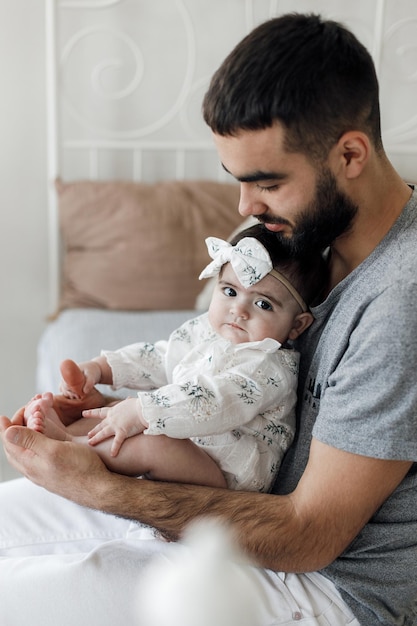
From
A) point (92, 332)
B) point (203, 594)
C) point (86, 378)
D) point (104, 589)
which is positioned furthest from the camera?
point (92, 332)

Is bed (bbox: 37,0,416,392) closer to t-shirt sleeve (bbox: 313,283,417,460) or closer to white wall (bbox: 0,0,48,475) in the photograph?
white wall (bbox: 0,0,48,475)

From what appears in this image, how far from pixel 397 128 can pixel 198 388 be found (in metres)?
1.77

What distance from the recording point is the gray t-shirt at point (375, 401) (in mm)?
1069

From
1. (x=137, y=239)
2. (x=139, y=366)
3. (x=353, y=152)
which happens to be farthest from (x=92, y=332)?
(x=353, y=152)

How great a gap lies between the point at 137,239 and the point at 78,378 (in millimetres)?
1048

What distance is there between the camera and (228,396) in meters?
1.23

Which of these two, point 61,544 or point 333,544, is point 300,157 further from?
point 61,544

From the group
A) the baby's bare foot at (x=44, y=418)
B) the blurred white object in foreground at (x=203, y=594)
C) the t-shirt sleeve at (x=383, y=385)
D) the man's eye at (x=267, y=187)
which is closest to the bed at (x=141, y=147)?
the baby's bare foot at (x=44, y=418)

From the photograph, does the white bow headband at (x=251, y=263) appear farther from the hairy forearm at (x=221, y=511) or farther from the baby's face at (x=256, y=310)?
the hairy forearm at (x=221, y=511)

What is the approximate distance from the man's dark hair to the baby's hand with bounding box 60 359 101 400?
0.50 meters

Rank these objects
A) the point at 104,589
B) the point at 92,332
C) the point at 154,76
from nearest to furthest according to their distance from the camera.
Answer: the point at 104,589 → the point at 92,332 → the point at 154,76

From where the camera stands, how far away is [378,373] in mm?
1076

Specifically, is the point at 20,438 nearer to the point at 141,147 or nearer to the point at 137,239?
the point at 137,239

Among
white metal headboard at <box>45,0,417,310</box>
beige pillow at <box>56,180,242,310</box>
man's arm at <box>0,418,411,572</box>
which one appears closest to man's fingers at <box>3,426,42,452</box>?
man's arm at <box>0,418,411,572</box>
